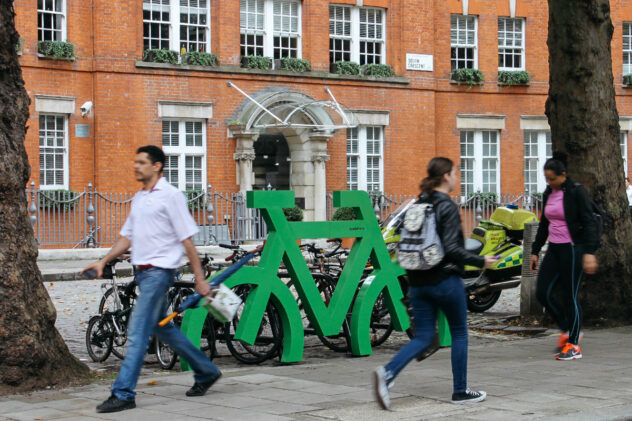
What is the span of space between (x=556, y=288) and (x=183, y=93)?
19.2 metres

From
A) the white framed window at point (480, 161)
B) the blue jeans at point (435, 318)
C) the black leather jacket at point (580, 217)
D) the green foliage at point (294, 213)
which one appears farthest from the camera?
the white framed window at point (480, 161)

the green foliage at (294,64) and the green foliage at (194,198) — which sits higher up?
the green foliage at (294,64)

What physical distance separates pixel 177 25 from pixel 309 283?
19137 millimetres

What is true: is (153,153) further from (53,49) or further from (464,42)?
(464,42)

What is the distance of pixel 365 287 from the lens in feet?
34.3

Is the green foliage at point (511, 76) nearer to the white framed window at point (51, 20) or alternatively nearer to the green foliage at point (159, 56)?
the green foliage at point (159, 56)

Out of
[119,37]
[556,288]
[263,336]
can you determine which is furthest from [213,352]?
[119,37]

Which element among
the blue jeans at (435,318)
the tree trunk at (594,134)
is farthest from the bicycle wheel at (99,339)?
the tree trunk at (594,134)

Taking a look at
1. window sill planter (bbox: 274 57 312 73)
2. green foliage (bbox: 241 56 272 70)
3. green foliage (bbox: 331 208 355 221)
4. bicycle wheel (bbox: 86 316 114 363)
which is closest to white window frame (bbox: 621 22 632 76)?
window sill planter (bbox: 274 57 312 73)

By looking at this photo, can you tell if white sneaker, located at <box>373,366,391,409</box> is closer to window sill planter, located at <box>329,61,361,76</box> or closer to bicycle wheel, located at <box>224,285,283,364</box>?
bicycle wheel, located at <box>224,285,283,364</box>

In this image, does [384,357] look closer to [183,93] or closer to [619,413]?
[619,413]

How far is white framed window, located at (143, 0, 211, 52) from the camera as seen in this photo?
27703mm

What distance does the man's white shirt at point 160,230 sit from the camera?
750cm

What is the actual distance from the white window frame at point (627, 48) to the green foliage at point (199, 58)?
1440cm
